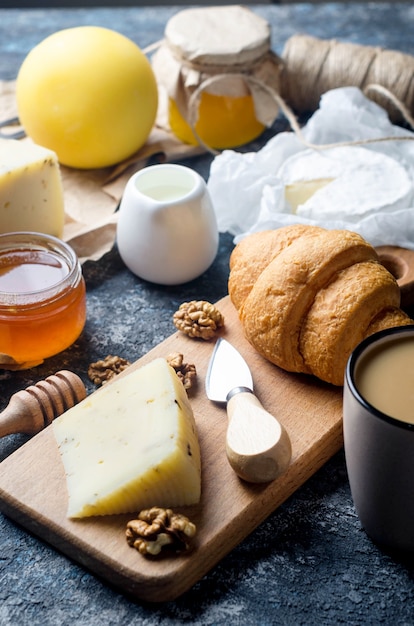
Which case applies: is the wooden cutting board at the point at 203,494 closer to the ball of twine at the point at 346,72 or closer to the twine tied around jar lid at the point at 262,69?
the twine tied around jar lid at the point at 262,69

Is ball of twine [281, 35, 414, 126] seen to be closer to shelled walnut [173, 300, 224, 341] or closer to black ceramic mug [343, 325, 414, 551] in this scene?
shelled walnut [173, 300, 224, 341]

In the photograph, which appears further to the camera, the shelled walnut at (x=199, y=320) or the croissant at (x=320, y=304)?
the shelled walnut at (x=199, y=320)

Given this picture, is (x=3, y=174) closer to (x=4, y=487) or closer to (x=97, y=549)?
(x=4, y=487)

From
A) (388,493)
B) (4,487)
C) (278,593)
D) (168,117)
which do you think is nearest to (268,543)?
(278,593)

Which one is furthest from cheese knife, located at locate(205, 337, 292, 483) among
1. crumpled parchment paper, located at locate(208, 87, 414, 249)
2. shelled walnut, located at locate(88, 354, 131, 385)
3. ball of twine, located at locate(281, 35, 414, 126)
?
A: ball of twine, located at locate(281, 35, 414, 126)

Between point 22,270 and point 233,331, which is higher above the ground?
point 22,270

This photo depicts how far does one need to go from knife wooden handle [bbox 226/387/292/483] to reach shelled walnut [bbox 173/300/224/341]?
0.26 meters

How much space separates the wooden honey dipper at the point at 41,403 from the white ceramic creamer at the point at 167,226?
0.34 meters

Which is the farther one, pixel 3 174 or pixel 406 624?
pixel 3 174

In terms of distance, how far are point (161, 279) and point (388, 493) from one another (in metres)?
0.68

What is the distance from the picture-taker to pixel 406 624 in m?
0.94

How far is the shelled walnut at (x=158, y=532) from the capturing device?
0.95 m

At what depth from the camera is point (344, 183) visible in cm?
158

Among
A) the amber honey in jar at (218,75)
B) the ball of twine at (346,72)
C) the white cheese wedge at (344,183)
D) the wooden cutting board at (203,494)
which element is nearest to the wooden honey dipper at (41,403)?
the wooden cutting board at (203,494)
